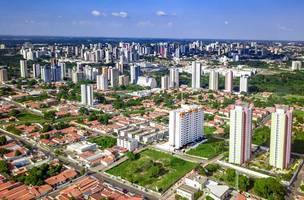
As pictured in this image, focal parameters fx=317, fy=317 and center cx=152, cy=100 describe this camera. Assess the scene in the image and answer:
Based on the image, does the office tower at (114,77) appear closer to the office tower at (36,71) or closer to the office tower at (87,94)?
the office tower at (87,94)

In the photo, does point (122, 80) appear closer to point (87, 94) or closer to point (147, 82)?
point (147, 82)

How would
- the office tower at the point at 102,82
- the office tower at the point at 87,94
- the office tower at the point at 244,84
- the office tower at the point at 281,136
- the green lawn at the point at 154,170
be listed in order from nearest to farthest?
the green lawn at the point at 154,170 → the office tower at the point at 281,136 → the office tower at the point at 87,94 → the office tower at the point at 244,84 → the office tower at the point at 102,82

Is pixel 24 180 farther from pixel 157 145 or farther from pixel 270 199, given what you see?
pixel 270 199

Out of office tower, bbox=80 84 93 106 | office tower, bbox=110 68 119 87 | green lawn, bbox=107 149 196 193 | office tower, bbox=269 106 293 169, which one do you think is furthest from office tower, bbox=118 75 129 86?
office tower, bbox=269 106 293 169

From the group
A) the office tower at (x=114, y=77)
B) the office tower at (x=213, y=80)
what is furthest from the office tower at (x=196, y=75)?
the office tower at (x=114, y=77)

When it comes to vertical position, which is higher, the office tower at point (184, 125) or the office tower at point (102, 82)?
the office tower at point (102, 82)

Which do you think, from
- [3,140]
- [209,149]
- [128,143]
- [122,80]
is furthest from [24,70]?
[209,149]

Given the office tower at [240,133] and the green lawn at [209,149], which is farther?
the green lawn at [209,149]
